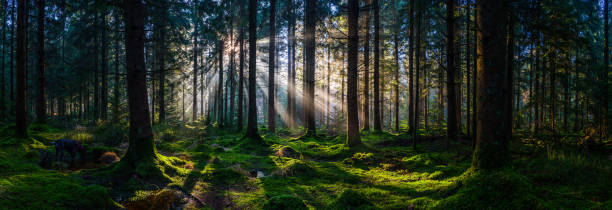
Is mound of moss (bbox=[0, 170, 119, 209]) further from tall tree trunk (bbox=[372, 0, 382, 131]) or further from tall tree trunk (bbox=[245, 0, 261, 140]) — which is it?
tall tree trunk (bbox=[372, 0, 382, 131])

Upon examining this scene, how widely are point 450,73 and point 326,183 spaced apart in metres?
7.85

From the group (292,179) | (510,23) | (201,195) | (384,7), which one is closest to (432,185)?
(292,179)

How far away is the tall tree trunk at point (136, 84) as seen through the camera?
23.3 feet

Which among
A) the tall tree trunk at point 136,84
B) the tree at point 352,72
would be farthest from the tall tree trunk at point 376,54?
the tall tree trunk at point 136,84

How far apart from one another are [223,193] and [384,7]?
77.8 ft

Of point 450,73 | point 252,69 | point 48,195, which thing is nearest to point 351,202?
point 48,195

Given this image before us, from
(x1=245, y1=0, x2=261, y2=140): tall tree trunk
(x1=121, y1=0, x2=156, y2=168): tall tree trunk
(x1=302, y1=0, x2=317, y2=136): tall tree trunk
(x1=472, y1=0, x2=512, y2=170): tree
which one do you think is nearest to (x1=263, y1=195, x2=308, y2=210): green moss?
(x1=472, y1=0, x2=512, y2=170): tree

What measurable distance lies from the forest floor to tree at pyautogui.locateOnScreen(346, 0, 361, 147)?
159cm

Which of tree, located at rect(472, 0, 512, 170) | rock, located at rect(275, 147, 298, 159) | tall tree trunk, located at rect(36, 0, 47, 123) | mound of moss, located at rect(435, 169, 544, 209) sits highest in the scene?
tall tree trunk, located at rect(36, 0, 47, 123)

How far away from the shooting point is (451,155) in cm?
892

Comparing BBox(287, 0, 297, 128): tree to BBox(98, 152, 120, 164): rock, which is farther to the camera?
BBox(287, 0, 297, 128): tree

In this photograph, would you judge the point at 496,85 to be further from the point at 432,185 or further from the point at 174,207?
the point at 174,207

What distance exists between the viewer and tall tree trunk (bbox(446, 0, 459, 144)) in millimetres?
10802

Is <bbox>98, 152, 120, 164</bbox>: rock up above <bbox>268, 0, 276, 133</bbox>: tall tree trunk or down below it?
below
